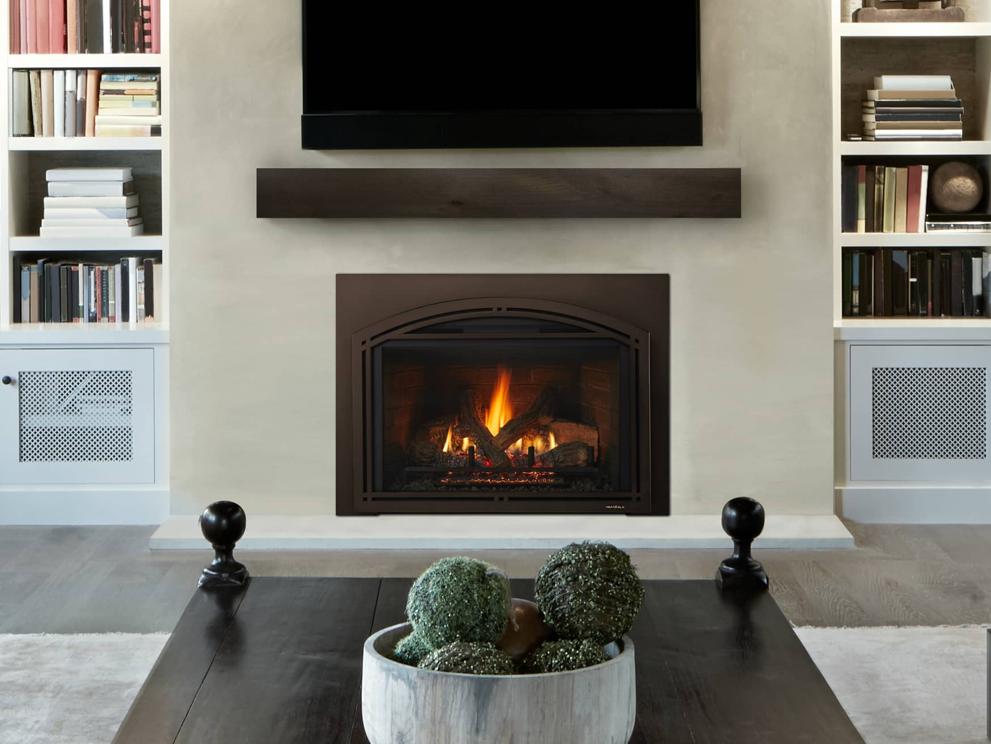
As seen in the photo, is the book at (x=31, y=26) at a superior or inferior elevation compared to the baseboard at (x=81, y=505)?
superior

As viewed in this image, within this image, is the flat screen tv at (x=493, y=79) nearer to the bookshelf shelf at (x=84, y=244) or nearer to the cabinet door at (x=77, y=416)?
the bookshelf shelf at (x=84, y=244)

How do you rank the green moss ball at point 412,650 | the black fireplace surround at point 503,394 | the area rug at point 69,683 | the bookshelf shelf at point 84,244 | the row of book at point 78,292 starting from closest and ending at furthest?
the green moss ball at point 412,650 < the area rug at point 69,683 < the black fireplace surround at point 503,394 < the bookshelf shelf at point 84,244 < the row of book at point 78,292

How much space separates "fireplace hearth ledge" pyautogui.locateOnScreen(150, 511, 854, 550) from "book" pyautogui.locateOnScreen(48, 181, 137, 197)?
1.17m

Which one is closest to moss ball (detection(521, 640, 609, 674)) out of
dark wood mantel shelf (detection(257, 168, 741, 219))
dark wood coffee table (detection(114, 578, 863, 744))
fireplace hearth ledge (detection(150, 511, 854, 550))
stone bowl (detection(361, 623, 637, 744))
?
stone bowl (detection(361, 623, 637, 744))

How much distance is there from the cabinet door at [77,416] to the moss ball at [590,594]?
9.55 feet

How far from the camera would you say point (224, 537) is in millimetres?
2404

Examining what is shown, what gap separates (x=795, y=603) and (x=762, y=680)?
1720 millimetres

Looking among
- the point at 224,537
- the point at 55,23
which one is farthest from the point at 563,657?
the point at 55,23

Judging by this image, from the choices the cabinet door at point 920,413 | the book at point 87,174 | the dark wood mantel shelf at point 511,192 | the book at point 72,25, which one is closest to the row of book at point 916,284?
the cabinet door at point 920,413

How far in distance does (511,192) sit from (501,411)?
723 millimetres

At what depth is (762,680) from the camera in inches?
72.8

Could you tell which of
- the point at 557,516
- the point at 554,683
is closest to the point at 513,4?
the point at 557,516

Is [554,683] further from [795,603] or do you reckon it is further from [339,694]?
[795,603]

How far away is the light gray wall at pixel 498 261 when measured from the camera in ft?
13.5
